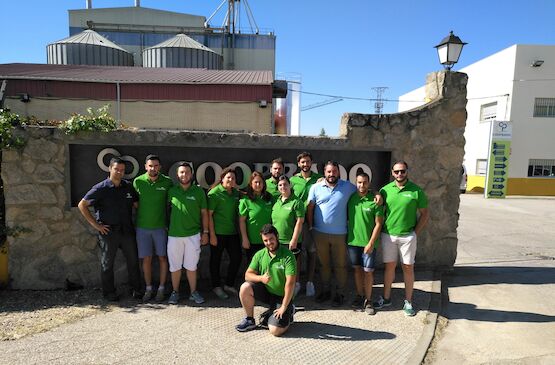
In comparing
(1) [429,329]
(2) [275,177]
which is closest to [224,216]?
(2) [275,177]

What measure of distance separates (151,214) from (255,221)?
3.95ft

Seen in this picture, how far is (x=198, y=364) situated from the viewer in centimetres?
307

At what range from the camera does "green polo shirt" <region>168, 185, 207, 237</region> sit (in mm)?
4145

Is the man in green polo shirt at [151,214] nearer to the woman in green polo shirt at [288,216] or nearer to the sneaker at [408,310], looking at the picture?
the woman in green polo shirt at [288,216]

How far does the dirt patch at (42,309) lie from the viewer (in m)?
3.72

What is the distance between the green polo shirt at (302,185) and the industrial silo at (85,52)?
22.9m

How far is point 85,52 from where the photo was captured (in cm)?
2300

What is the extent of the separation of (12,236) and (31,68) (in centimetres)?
1357

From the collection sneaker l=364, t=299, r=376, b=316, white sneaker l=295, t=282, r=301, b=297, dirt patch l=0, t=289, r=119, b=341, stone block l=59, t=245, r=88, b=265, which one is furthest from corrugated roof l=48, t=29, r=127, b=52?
sneaker l=364, t=299, r=376, b=316

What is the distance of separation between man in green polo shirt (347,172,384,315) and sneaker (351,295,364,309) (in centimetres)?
7

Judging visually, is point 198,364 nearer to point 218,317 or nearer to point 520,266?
point 218,317

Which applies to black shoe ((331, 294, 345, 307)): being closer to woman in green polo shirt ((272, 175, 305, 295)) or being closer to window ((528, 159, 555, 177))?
woman in green polo shirt ((272, 175, 305, 295))

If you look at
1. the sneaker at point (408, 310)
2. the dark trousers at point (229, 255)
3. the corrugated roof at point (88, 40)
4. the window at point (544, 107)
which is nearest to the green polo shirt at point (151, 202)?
Answer: the dark trousers at point (229, 255)

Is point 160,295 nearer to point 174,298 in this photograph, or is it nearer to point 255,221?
point 174,298
